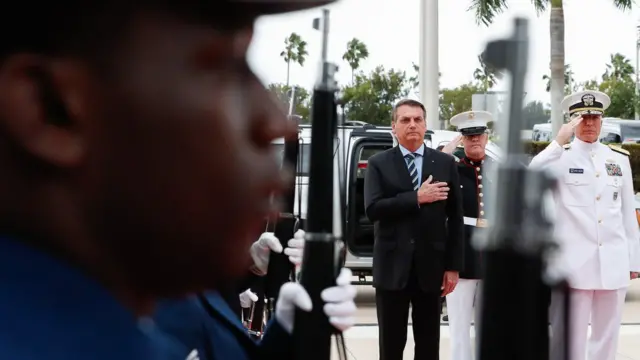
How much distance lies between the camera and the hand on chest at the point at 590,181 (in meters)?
5.28

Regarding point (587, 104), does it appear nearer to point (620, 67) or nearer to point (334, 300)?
point (334, 300)

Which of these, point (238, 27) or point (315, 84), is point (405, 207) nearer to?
point (315, 84)

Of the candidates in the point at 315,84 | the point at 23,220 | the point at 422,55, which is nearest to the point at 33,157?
the point at 23,220

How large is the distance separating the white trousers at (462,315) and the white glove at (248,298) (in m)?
2.34

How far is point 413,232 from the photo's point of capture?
4.74 metres

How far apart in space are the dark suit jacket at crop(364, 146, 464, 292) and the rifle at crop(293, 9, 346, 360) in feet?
11.7

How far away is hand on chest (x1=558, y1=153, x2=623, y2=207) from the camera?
17.3ft

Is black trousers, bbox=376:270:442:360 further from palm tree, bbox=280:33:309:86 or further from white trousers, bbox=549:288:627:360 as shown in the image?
palm tree, bbox=280:33:309:86

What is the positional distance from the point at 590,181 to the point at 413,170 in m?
1.21

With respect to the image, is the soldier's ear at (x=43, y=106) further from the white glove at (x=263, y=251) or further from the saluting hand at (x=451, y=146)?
the saluting hand at (x=451, y=146)

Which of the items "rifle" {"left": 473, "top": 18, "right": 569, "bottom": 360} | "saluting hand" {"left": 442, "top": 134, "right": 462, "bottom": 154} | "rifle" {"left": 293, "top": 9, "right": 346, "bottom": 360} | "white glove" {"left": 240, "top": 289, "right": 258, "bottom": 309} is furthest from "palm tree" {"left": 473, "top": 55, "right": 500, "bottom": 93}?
"saluting hand" {"left": 442, "top": 134, "right": 462, "bottom": 154}

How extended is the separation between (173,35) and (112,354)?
30 centimetres

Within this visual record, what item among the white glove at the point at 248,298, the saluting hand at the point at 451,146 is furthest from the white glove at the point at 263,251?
the saluting hand at the point at 451,146

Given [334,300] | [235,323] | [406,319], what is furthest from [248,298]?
[334,300]
